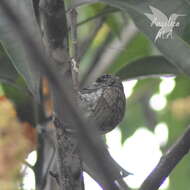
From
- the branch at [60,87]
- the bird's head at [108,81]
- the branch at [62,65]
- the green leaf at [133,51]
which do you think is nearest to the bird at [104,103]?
the bird's head at [108,81]

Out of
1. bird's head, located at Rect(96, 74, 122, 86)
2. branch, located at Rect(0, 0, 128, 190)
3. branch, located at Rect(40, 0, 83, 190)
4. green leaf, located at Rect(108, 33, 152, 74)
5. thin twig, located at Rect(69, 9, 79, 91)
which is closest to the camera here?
branch, located at Rect(0, 0, 128, 190)

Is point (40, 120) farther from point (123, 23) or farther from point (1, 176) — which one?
point (123, 23)

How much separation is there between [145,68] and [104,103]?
0.37 metres

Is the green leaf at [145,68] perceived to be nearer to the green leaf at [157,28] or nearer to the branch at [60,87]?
the green leaf at [157,28]

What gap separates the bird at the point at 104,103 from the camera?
3.46ft

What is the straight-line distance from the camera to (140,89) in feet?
7.51

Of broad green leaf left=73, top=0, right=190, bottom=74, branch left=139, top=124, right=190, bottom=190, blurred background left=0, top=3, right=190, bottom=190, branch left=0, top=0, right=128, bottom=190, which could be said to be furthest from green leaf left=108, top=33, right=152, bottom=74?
branch left=0, top=0, right=128, bottom=190

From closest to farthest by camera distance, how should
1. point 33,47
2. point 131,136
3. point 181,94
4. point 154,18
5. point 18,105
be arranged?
point 33,47, point 154,18, point 18,105, point 181,94, point 131,136

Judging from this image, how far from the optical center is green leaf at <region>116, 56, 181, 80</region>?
1.38m

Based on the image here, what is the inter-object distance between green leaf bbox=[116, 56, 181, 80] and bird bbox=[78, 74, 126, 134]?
24 cm

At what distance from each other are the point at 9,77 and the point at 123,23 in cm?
113

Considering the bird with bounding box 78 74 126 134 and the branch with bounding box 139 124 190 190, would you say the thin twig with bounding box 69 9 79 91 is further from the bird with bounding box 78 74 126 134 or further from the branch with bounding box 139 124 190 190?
the branch with bounding box 139 124 190 190

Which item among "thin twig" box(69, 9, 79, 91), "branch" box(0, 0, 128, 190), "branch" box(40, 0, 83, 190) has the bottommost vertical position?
"branch" box(0, 0, 128, 190)

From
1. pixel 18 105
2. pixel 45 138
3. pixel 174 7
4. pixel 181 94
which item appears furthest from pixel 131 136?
pixel 174 7
